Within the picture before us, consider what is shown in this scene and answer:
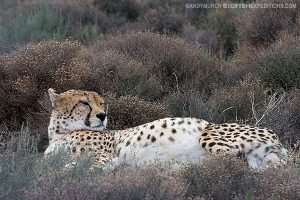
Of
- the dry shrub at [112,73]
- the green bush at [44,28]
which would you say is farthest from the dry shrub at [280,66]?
the green bush at [44,28]

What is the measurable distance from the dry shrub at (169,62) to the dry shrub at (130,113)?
1041 millimetres

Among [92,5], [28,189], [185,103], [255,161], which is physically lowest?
[92,5]

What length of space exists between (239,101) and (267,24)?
11.6 feet

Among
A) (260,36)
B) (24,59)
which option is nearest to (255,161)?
(24,59)

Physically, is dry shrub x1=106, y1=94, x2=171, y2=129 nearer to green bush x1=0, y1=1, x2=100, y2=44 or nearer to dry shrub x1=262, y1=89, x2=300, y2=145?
dry shrub x1=262, y1=89, x2=300, y2=145

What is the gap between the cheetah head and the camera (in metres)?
7.15

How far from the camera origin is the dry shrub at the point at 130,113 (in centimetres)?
813

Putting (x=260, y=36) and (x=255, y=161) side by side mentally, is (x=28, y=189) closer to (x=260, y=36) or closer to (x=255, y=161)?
(x=255, y=161)

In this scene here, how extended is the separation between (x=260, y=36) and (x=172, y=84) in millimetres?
2418

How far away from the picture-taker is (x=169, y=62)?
10.2 meters

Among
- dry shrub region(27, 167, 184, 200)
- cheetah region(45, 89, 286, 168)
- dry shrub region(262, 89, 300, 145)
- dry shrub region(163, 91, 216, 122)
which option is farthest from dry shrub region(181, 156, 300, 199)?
dry shrub region(163, 91, 216, 122)

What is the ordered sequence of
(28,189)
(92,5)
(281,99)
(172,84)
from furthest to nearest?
(92,5)
(172,84)
(281,99)
(28,189)

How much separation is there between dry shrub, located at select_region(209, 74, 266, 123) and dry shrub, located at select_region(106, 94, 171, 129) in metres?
0.72

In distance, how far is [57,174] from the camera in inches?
190
